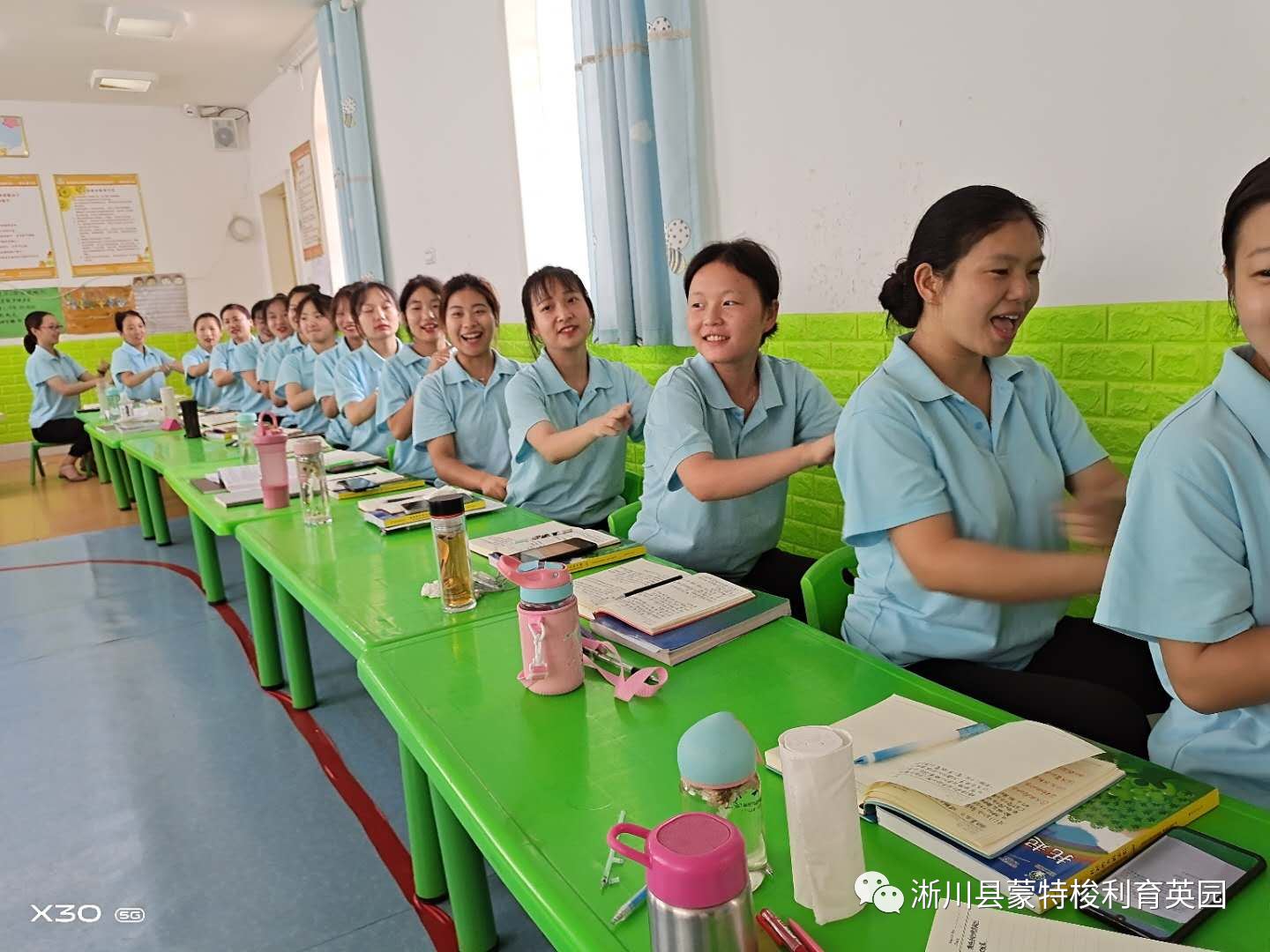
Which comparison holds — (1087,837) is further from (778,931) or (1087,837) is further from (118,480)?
(118,480)

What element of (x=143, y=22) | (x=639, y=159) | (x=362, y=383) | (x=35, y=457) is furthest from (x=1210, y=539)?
(x=35, y=457)

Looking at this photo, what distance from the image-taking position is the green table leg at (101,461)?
698cm

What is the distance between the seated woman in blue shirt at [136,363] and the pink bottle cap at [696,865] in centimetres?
750

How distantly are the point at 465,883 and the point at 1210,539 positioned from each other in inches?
50.3

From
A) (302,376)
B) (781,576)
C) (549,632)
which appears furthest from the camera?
(302,376)

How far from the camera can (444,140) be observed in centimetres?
514

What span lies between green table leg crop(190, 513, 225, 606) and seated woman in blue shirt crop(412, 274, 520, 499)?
4.06 feet

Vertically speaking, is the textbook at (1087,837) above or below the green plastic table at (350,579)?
below

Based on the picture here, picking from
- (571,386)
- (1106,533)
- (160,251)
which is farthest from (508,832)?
(160,251)

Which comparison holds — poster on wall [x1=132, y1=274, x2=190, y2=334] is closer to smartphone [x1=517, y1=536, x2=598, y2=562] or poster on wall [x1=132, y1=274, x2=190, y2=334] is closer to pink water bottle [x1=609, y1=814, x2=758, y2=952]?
smartphone [x1=517, y1=536, x2=598, y2=562]

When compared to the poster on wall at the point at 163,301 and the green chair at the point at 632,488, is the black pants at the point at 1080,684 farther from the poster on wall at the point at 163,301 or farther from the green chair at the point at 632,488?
the poster on wall at the point at 163,301

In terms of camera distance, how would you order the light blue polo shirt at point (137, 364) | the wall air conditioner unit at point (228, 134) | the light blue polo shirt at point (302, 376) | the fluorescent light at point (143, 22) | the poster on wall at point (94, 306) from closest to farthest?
the light blue polo shirt at point (302, 376) → the fluorescent light at point (143, 22) → the light blue polo shirt at point (137, 364) → the poster on wall at point (94, 306) → the wall air conditioner unit at point (228, 134)

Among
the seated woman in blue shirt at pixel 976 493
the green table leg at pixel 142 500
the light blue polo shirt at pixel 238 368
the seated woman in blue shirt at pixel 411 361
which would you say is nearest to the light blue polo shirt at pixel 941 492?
the seated woman in blue shirt at pixel 976 493

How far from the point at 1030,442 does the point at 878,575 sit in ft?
1.16
